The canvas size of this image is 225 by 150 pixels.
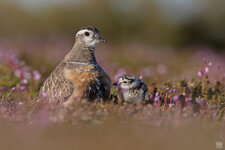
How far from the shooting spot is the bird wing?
7836 mm

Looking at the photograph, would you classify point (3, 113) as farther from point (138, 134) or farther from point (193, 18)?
point (193, 18)

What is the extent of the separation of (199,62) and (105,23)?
16.2 m

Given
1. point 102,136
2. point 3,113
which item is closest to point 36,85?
point 3,113

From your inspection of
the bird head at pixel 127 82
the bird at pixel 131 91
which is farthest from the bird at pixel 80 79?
the bird head at pixel 127 82

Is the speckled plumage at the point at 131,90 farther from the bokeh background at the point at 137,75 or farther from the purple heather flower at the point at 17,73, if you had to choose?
the purple heather flower at the point at 17,73

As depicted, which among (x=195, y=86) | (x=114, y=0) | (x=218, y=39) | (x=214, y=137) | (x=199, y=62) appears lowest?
(x=214, y=137)

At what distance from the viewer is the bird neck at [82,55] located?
324 inches

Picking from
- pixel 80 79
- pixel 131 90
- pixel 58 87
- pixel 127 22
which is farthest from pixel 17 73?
pixel 127 22

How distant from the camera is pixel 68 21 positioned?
34469 mm

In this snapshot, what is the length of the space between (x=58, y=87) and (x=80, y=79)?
47 cm

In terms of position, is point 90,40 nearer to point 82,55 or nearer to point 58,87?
point 82,55

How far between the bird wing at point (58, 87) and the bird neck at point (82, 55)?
0.22 meters

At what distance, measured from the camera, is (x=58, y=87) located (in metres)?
7.98

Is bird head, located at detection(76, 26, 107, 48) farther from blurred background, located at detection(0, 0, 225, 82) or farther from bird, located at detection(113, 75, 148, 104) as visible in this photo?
blurred background, located at detection(0, 0, 225, 82)
